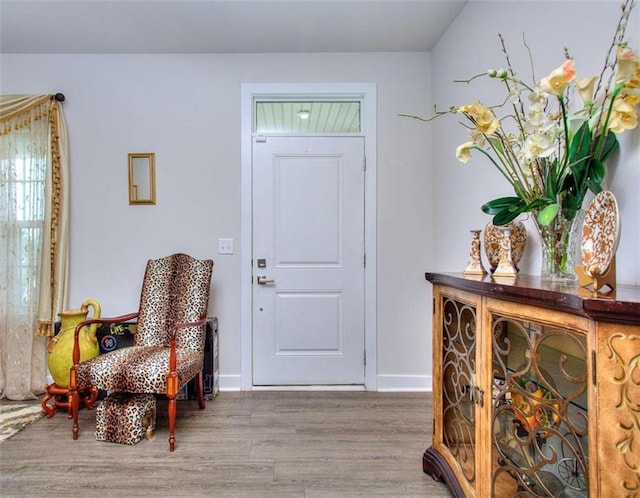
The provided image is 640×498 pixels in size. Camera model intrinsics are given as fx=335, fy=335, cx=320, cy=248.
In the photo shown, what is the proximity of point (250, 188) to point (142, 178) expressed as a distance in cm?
86

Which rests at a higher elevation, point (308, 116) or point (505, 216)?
point (308, 116)

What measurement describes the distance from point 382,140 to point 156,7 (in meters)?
1.76

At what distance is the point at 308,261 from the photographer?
→ 268 cm

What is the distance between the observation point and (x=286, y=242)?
8.78ft

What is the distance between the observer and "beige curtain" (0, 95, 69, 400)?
2506 mm

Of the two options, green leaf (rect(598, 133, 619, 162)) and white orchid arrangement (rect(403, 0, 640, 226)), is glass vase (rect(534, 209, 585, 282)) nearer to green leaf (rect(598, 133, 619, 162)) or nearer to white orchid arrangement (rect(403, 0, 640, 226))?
white orchid arrangement (rect(403, 0, 640, 226))

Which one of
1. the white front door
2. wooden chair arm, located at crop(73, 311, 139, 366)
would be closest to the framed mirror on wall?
the white front door

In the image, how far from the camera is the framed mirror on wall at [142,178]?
2641 mm

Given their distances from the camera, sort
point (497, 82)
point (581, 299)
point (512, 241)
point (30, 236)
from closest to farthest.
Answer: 1. point (581, 299)
2. point (512, 241)
3. point (497, 82)
4. point (30, 236)

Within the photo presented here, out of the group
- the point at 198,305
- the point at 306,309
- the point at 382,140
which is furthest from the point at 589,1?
the point at 198,305

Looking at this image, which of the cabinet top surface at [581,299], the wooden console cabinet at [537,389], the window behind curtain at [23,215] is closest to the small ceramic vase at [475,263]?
the wooden console cabinet at [537,389]

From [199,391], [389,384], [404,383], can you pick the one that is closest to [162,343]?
[199,391]

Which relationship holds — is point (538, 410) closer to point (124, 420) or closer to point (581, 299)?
point (581, 299)

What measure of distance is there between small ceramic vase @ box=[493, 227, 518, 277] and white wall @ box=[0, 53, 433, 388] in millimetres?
1198
